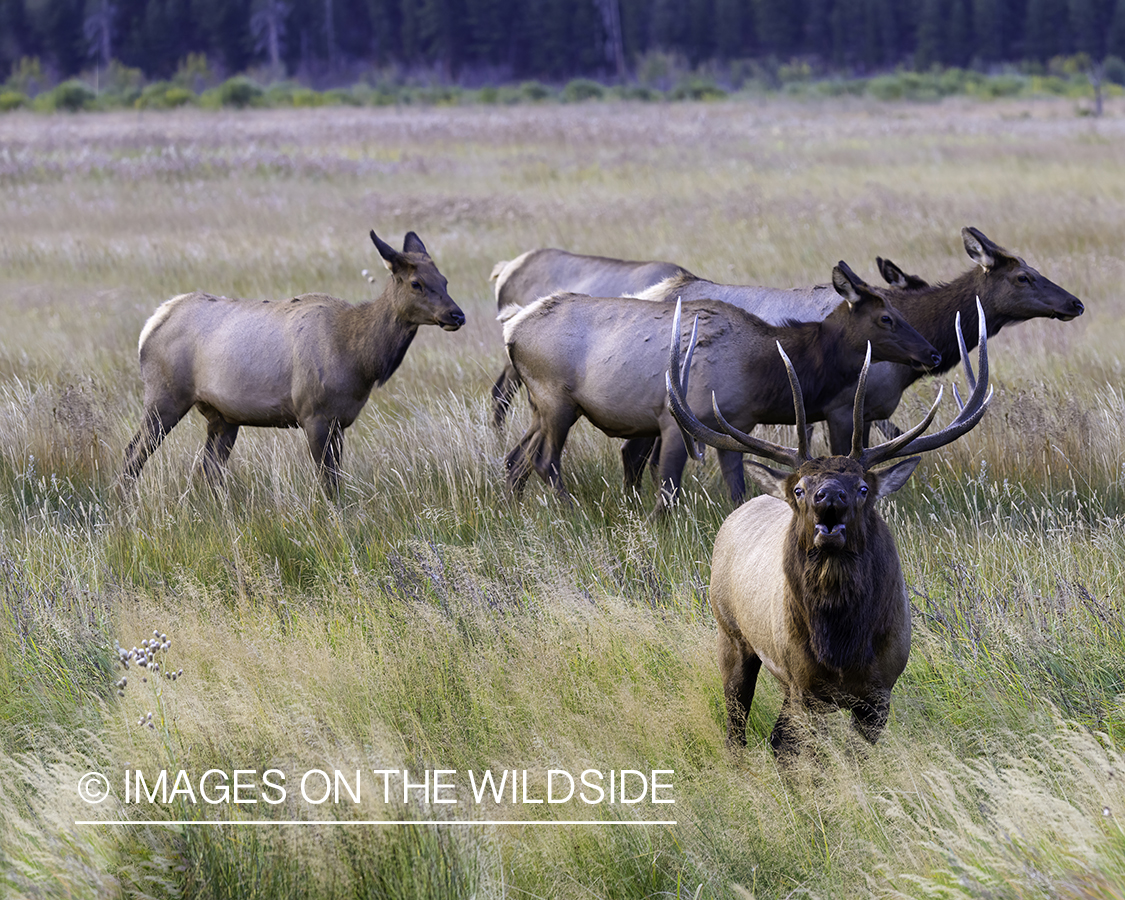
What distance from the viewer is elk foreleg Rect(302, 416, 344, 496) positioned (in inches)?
283

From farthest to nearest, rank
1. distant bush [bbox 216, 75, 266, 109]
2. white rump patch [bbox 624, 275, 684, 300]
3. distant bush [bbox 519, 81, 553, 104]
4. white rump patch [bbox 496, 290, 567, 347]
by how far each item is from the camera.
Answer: distant bush [bbox 519, 81, 553, 104]
distant bush [bbox 216, 75, 266, 109]
white rump patch [bbox 624, 275, 684, 300]
white rump patch [bbox 496, 290, 567, 347]

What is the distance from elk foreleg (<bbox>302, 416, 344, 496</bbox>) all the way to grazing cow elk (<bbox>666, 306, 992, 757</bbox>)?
3432mm

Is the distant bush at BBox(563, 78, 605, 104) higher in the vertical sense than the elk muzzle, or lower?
lower

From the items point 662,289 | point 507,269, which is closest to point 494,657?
point 662,289

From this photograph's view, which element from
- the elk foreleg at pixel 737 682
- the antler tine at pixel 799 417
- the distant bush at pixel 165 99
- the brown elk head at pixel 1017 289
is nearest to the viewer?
the antler tine at pixel 799 417

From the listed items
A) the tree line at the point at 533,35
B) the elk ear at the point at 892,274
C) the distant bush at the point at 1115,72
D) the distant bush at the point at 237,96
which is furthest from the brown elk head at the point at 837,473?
the tree line at the point at 533,35

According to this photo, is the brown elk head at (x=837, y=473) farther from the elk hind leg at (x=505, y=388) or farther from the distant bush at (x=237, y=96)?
the distant bush at (x=237, y=96)

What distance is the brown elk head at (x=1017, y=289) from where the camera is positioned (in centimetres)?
786

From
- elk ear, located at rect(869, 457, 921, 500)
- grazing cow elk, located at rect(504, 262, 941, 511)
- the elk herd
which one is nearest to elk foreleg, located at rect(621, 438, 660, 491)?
the elk herd

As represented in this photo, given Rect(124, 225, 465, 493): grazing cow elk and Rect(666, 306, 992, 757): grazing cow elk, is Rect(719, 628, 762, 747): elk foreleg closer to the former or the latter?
Rect(666, 306, 992, 757): grazing cow elk

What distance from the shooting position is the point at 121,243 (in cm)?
1748

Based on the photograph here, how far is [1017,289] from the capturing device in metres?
7.93

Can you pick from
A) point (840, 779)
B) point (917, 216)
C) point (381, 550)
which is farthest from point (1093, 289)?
point (840, 779)

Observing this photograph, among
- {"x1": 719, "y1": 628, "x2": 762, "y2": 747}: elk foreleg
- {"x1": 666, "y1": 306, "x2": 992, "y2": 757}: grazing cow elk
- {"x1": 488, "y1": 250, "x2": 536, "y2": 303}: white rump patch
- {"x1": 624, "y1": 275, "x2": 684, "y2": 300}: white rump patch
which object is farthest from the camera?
{"x1": 488, "y1": 250, "x2": 536, "y2": 303}: white rump patch
